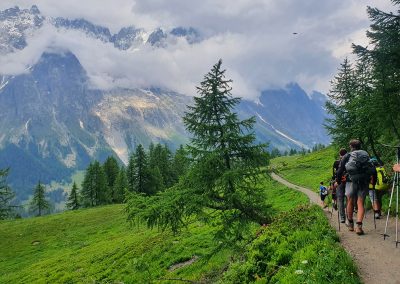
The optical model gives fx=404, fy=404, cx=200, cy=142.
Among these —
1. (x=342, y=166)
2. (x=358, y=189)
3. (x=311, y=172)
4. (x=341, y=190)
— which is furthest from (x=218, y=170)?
(x=311, y=172)

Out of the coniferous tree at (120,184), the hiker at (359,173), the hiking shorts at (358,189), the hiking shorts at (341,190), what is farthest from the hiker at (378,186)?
the coniferous tree at (120,184)

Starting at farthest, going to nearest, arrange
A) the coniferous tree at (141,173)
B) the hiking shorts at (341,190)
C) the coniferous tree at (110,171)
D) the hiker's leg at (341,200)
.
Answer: the coniferous tree at (110,171) < the coniferous tree at (141,173) < the hiking shorts at (341,190) < the hiker's leg at (341,200)

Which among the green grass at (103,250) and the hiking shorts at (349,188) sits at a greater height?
the hiking shorts at (349,188)

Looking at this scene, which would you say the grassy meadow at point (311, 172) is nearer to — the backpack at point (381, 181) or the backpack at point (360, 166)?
the backpack at point (381, 181)

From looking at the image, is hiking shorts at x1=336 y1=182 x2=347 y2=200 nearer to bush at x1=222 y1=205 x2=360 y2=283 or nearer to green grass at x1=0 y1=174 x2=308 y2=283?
bush at x1=222 y1=205 x2=360 y2=283

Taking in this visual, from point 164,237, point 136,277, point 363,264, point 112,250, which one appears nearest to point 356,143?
point 363,264

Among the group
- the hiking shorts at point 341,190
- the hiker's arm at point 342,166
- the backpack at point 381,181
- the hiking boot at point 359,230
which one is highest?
the hiker's arm at point 342,166

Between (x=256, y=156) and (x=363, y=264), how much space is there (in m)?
9.74

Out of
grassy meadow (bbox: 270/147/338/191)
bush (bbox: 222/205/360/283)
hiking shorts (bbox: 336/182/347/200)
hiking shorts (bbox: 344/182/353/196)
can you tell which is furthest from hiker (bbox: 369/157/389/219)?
grassy meadow (bbox: 270/147/338/191)

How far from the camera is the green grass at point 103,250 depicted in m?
24.9

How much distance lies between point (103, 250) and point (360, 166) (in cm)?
2993

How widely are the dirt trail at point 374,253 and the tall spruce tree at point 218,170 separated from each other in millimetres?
5622

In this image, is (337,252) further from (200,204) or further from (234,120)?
(234,120)

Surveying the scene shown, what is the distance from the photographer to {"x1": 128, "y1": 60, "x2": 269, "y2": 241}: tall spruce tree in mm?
20328
